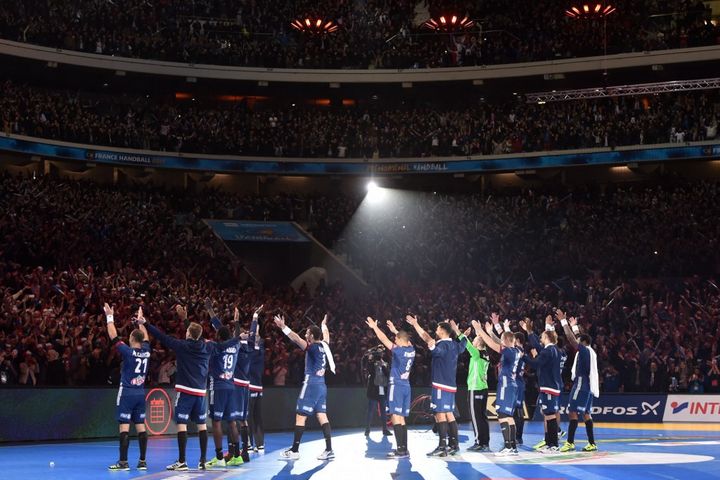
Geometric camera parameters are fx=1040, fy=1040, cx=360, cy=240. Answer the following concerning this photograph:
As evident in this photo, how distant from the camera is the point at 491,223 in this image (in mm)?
47406

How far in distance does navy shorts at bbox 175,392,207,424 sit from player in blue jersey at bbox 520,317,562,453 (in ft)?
23.1

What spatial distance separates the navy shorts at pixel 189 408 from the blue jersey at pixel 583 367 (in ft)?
25.9

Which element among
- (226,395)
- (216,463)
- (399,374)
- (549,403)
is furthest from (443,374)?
(216,463)

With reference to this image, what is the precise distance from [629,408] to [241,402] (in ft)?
58.5

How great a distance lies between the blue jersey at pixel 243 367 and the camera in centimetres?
1894

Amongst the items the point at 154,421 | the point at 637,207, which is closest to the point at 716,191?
the point at 637,207

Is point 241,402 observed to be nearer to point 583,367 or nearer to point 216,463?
point 216,463

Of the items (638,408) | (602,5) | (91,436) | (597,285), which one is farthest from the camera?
(602,5)

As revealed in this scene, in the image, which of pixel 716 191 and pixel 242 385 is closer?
pixel 242 385

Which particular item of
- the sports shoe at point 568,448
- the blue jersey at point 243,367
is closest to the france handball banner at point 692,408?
the sports shoe at point 568,448

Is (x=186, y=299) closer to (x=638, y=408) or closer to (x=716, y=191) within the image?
(x=638, y=408)

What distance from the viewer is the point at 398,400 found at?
19250 mm

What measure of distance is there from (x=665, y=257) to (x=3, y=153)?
1154 inches

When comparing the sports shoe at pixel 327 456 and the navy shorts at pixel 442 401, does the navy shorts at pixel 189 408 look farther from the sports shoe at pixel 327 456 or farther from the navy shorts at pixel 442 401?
the navy shorts at pixel 442 401
